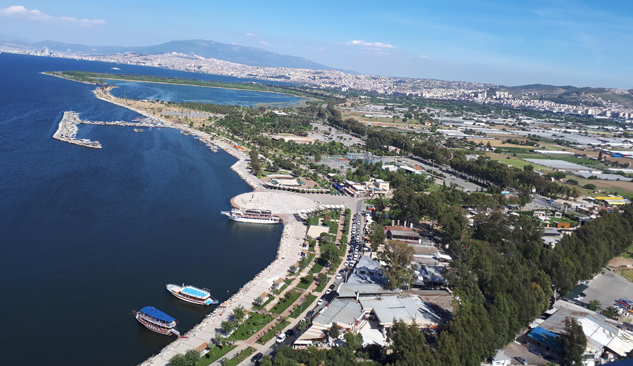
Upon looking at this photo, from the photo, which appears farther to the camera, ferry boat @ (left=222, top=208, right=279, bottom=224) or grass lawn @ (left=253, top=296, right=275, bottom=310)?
ferry boat @ (left=222, top=208, right=279, bottom=224)

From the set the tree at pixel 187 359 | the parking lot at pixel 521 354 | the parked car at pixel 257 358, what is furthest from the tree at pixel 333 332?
the parking lot at pixel 521 354

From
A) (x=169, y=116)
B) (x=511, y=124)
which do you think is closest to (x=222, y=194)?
(x=169, y=116)

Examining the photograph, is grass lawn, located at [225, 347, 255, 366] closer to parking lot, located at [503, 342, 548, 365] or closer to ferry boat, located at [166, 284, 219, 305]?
ferry boat, located at [166, 284, 219, 305]

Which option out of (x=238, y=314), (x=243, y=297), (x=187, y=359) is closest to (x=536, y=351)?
(x=238, y=314)

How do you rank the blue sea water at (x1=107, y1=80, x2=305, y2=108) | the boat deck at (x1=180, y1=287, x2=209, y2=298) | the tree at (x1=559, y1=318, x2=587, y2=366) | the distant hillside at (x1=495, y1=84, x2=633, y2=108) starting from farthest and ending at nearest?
the distant hillside at (x1=495, y1=84, x2=633, y2=108), the blue sea water at (x1=107, y1=80, x2=305, y2=108), the boat deck at (x1=180, y1=287, x2=209, y2=298), the tree at (x1=559, y1=318, x2=587, y2=366)

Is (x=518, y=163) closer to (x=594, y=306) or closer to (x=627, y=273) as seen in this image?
(x=627, y=273)

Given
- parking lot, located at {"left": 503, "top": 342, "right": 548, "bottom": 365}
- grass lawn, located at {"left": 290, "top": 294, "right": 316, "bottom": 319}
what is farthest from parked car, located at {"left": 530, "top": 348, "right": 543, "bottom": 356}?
grass lawn, located at {"left": 290, "top": 294, "right": 316, "bottom": 319}

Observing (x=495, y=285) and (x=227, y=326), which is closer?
(x=227, y=326)

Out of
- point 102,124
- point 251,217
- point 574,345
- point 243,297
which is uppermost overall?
point 102,124
